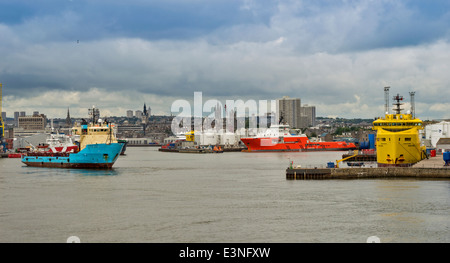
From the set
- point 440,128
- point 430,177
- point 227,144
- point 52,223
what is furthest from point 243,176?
point 227,144

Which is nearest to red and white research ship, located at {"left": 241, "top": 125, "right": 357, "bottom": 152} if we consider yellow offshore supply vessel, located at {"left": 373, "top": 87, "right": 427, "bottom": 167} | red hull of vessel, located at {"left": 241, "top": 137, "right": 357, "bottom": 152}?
red hull of vessel, located at {"left": 241, "top": 137, "right": 357, "bottom": 152}

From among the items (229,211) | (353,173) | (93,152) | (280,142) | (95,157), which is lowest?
(229,211)

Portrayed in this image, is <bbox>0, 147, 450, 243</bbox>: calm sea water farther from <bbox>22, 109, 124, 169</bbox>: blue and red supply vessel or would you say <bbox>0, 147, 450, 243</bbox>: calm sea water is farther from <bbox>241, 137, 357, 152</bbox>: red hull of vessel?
<bbox>241, 137, 357, 152</bbox>: red hull of vessel

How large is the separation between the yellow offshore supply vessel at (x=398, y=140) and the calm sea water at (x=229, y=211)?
18.5 feet

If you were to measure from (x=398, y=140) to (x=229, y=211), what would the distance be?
73.1 ft

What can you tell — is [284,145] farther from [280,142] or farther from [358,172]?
[358,172]

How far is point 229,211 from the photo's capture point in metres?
27.6

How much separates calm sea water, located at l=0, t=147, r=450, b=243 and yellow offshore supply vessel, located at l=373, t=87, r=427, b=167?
5.63m

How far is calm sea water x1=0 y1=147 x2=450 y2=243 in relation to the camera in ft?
71.8

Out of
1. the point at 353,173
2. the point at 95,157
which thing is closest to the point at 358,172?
the point at 353,173

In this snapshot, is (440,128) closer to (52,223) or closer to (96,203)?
(96,203)

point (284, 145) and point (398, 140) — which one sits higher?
point (398, 140)

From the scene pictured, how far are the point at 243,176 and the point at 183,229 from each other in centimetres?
2707

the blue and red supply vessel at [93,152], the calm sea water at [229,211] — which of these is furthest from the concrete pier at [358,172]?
the blue and red supply vessel at [93,152]
